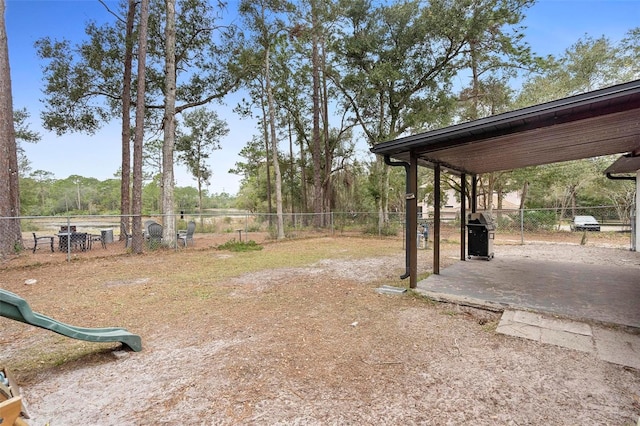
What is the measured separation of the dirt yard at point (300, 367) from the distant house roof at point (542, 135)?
7.51 ft

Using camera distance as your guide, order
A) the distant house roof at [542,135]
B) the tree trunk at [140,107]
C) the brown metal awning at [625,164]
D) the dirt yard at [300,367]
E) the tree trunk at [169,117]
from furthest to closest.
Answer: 1. the tree trunk at [169,117]
2. the tree trunk at [140,107]
3. the brown metal awning at [625,164]
4. the distant house roof at [542,135]
5. the dirt yard at [300,367]

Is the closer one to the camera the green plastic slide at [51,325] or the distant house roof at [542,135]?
the green plastic slide at [51,325]

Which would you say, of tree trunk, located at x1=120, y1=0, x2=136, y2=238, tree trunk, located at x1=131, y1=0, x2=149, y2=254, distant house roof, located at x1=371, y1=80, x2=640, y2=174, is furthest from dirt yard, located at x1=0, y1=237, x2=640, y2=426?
tree trunk, located at x1=120, y1=0, x2=136, y2=238

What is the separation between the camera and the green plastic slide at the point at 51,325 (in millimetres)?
1912

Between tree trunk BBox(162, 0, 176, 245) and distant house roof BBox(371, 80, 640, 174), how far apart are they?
764 centimetres

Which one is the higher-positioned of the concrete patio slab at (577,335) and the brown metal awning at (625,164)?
the brown metal awning at (625,164)

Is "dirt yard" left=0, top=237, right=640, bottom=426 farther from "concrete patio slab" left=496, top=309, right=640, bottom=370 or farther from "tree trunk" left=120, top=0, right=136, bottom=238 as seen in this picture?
"tree trunk" left=120, top=0, right=136, bottom=238

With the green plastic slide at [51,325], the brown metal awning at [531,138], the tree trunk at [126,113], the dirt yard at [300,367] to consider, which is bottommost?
the dirt yard at [300,367]

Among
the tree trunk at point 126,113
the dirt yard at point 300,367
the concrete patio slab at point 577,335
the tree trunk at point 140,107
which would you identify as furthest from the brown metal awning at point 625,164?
the tree trunk at point 126,113

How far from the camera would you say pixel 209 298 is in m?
4.43

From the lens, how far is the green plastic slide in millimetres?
1912

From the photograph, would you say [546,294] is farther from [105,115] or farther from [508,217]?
[105,115]

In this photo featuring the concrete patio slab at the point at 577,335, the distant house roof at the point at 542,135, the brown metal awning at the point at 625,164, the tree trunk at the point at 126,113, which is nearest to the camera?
the concrete patio slab at the point at 577,335

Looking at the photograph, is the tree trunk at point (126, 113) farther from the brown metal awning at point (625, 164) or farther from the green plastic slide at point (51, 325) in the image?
the brown metal awning at point (625, 164)
